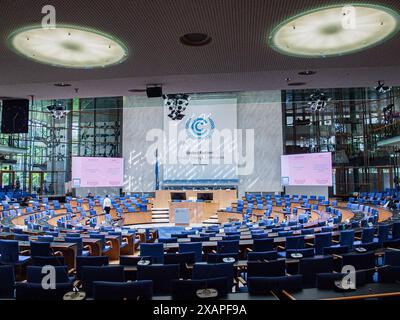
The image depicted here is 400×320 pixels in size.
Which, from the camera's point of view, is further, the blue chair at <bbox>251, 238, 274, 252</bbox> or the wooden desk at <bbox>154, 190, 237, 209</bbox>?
the wooden desk at <bbox>154, 190, 237, 209</bbox>

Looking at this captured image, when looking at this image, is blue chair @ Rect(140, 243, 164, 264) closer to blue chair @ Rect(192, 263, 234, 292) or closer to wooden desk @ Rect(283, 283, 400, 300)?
blue chair @ Rect(192, 263, 234, 292)

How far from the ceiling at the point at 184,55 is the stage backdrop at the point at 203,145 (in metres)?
14.4

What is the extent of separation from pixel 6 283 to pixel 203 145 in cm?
2070

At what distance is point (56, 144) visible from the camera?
2588 centimetres

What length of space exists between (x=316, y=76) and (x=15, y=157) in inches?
1012

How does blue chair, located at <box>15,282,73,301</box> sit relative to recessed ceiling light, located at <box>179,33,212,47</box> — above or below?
below

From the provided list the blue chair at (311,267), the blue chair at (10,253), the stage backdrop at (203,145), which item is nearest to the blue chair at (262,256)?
the blue chair at (311,267)

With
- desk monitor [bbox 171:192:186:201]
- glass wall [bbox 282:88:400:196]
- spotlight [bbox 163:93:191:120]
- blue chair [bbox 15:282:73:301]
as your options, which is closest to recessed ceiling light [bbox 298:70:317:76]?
blue chair [bbox 15:282:73:301]

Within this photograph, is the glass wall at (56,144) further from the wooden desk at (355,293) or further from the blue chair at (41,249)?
the wooden desk at (355,293)

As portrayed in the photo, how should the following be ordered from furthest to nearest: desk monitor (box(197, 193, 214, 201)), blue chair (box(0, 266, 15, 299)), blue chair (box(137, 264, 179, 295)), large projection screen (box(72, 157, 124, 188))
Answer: desk monitor (box(197, 193, 214, 201)) → large projection screen (box(72, 157, 124, 188)) → blue chair (box(137, 264, 179, 295)) → blue chair (box(0, 266, 15, 299))

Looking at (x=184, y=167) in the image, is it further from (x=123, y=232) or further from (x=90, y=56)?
→ (x=90, y=56)

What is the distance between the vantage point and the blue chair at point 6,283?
13.9ft

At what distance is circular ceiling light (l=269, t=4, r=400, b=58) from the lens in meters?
5.33

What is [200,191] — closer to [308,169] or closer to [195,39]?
[308,169]
